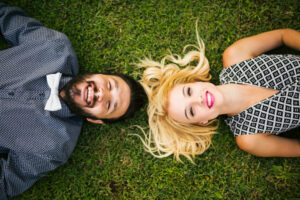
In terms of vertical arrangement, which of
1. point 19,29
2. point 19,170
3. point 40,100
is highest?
point 19,29

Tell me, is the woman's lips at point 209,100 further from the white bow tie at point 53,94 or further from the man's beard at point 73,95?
the white bow tie at point 53,94

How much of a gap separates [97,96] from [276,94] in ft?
7.60

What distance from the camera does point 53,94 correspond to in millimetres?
2646

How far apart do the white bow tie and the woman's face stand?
1.46 meters

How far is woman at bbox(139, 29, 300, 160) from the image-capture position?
Answer: 8.87 ft

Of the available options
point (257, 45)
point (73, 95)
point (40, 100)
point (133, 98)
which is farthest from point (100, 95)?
point (257, 45)

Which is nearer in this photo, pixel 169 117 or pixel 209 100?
pixel 209 100

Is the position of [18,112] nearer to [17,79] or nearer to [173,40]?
[17,79]

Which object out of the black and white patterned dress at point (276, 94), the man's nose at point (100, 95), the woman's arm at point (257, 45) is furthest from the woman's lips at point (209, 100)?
the man's nose at point (100, 95)

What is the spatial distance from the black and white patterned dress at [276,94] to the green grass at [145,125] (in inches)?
Answer: 20.5

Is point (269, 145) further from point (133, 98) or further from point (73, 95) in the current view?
point (73, 95)

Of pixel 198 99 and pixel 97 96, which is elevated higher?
pixel 198 99

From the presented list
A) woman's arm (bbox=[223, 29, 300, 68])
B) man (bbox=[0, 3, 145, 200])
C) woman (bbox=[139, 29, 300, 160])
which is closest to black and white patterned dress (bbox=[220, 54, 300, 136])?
woman (bbox=[139, 29, 300, 160])

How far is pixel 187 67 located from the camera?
3111 mm
